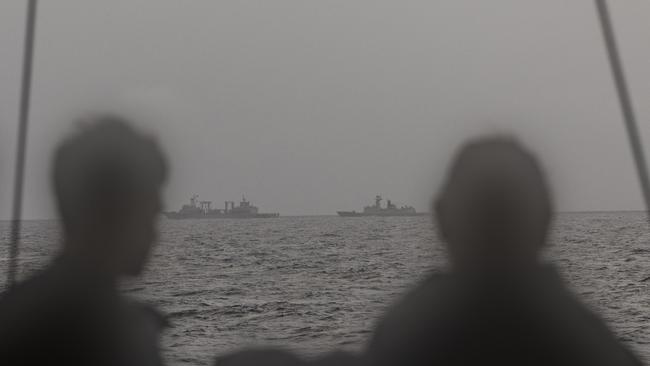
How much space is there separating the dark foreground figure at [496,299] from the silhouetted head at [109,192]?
0.41m

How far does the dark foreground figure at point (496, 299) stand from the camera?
98cm

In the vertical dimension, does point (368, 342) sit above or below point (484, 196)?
below

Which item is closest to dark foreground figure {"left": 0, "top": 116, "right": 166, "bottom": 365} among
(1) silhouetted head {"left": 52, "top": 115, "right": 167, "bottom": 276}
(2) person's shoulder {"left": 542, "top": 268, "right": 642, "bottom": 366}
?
(1) silhouetted head {"left": 52, "top": 115, "right": 167, "bottom": 276}

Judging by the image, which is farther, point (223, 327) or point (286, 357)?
point (223, 327)

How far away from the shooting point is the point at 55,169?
990 mm

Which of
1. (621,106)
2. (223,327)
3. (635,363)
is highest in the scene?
(621,106)

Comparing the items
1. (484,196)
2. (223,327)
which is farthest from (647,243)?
(484,196)

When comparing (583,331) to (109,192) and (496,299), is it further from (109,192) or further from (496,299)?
(109,192)

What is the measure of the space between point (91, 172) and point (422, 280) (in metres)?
0.54

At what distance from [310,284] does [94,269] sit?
51.7 ft

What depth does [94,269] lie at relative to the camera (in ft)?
3.22

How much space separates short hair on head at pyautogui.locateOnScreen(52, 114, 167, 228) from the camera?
39.4 inches

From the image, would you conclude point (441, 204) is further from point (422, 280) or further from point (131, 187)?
point (131, 187)

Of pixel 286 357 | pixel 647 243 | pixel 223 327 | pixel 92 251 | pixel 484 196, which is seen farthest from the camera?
pixel 647 243
